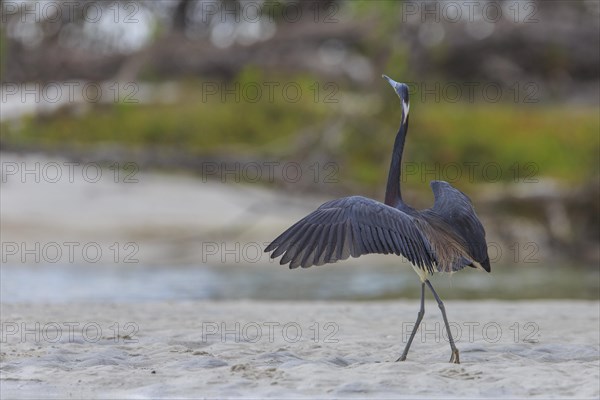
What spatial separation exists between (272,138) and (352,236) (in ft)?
41.1

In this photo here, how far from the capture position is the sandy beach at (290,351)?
225 inches

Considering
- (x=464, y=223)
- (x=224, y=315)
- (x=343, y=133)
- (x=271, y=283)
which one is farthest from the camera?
(x=343, y=133)

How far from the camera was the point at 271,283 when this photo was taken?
1340cm

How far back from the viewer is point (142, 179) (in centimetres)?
1694

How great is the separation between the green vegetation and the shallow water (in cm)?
298

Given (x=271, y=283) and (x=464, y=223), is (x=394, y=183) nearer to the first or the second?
(x=464, y=223)

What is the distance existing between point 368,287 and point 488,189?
15.9 feet

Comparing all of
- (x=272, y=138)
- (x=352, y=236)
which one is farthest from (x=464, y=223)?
(x=272, y=138)

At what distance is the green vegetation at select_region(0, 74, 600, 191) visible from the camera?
17.8 meters

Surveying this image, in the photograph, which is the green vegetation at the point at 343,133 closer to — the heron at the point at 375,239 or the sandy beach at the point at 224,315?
the sandy beach at the point at 224,315

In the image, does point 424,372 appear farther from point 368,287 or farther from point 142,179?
point 142,179

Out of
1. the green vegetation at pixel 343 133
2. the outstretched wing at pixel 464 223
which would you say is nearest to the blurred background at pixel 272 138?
the green vegetation at pixel 343 133

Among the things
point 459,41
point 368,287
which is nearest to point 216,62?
point 459,41

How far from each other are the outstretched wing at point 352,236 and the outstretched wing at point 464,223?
0.44m
